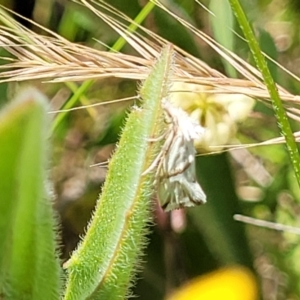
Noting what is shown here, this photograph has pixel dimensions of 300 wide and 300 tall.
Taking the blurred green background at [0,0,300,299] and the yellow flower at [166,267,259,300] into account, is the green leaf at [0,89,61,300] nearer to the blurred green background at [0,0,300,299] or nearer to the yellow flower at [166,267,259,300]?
the yellow flower at [166,267,259,300]

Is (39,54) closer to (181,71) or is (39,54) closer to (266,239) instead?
(181,71)

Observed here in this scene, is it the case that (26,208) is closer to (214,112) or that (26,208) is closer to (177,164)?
(177,164)

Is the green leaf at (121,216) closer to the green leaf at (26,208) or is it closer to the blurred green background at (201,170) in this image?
the green leaf at (26,208)

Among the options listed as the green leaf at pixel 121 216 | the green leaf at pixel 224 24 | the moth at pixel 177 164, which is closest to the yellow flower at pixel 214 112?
the green leaf at pixel 224 24

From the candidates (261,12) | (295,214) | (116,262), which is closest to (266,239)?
(295,214)

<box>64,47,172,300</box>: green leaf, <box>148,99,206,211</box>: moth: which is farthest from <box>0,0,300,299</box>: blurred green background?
<box>64,47,172,300</box>: green leaf

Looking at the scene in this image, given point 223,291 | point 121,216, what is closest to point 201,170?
point 223,291
